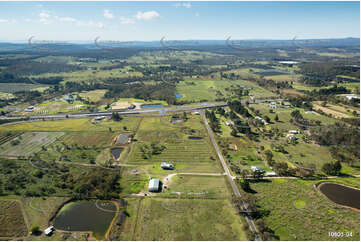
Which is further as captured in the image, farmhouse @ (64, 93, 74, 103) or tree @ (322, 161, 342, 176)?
farmhouse @ (64, 93, 74, 103)

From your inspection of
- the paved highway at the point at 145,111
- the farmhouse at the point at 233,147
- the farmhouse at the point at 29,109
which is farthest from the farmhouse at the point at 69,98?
the farmhouse at the point at 233,147

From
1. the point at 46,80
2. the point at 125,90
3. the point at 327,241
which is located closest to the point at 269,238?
the point at 327,241

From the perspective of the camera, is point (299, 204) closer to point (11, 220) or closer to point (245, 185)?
point (245, 185)

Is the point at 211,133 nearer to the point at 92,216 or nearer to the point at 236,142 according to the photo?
the point at 236,142

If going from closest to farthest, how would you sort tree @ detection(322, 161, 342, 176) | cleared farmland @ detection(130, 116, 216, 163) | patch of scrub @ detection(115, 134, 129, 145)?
tree @ detection(322, 161, 342, 176) → cleared farmland @ detection(130, 116, 216, 163) → patch of scrub @ detection(115, 134, 129, 145)

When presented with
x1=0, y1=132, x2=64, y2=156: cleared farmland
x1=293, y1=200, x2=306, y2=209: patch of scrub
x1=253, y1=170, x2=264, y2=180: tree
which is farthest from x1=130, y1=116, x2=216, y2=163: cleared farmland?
x1=0, y1=132, x2=64, y2=156: cleared farmland

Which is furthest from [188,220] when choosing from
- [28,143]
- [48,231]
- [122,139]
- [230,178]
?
[28,143]

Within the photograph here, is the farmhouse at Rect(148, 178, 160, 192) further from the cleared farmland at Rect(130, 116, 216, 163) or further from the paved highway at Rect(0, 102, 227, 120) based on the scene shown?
the paved highway at Rect(0, 102, 227, 120)
